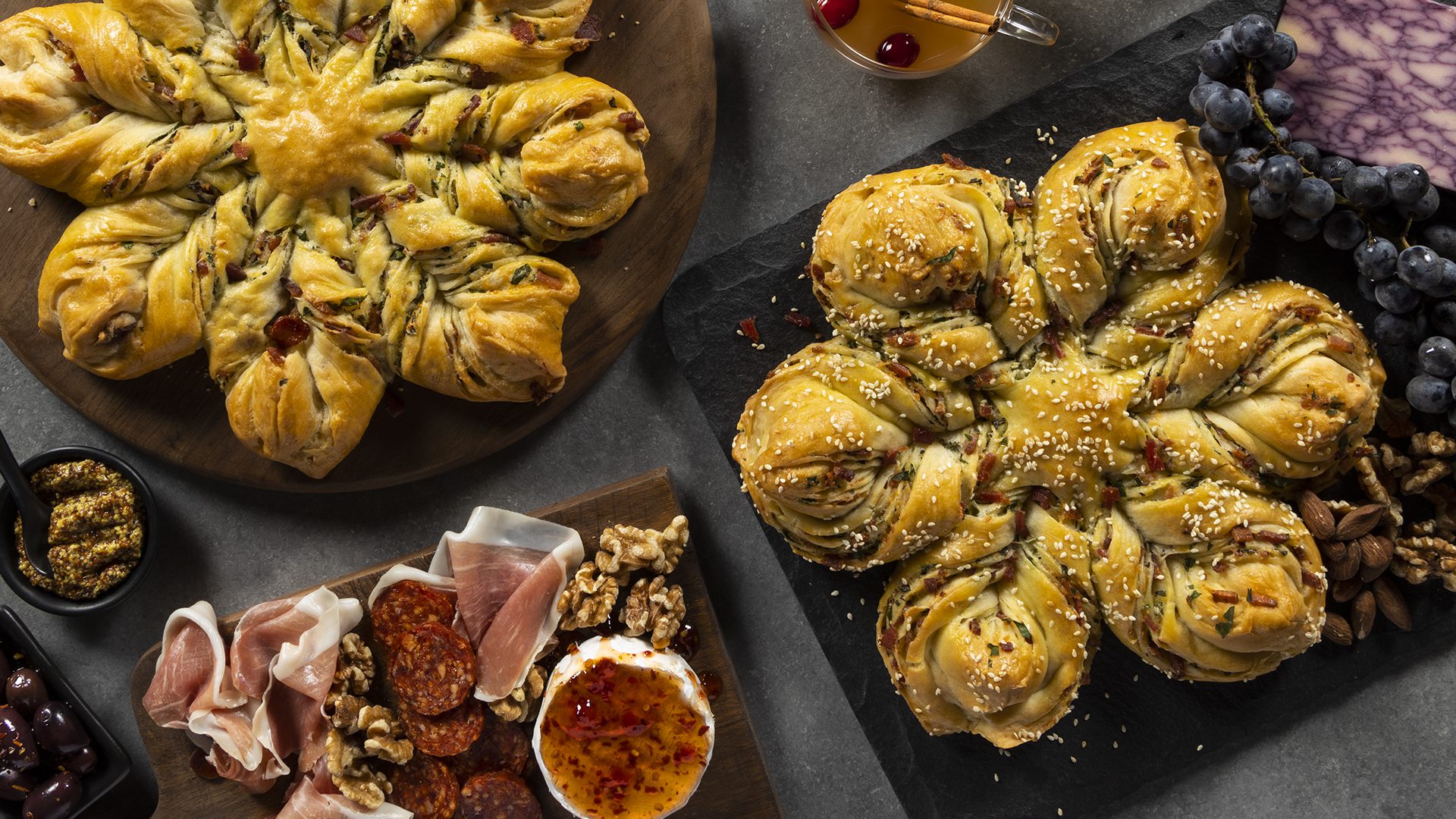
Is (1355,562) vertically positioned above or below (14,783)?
above

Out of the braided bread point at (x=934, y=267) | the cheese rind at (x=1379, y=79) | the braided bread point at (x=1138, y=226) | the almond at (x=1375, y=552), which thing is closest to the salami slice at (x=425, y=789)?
the braided bread point at (x=934, y=267)

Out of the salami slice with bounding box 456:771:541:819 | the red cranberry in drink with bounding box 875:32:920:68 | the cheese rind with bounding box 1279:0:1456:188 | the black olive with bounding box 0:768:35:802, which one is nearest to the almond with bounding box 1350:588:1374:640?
the cheese rind with bounding box 1279:0:1456:188

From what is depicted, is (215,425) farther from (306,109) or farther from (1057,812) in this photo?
(1057,812)

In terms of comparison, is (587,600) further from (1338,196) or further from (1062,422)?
(1338,196)

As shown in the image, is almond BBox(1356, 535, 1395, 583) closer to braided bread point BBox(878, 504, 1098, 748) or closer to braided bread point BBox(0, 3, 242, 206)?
braided bread point BBox(878, 504, 1098, 748)

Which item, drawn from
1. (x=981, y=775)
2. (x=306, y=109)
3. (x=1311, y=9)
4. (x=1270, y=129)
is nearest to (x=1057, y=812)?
(x=981, y=775)

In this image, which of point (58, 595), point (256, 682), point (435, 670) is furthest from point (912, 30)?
point (58, 595)

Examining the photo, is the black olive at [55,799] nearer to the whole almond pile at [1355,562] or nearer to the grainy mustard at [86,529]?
the grainy mustard at [86,529]
